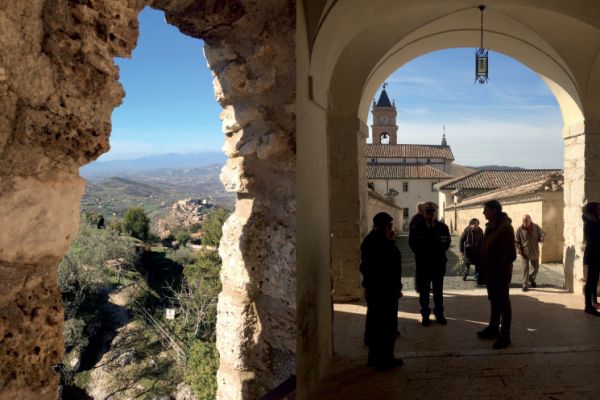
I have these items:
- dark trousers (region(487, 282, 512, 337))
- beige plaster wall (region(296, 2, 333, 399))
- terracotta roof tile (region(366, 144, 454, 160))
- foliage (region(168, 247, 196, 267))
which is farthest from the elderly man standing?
terracotta roof tile (region(366, 144, 454, 160))

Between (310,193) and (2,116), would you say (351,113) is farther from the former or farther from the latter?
(2,116)

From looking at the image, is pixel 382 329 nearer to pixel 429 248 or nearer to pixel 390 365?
pixel 390 365

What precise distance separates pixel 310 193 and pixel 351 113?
12.4ft

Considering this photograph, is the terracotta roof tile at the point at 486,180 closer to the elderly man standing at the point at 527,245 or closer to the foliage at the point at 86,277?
the foliage at the point at 86,277

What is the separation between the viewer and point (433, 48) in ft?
25.7

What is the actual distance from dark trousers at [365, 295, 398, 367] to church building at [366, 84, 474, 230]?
35.8 metres

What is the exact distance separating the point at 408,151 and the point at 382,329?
49755 mm

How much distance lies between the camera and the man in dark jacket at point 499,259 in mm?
4512

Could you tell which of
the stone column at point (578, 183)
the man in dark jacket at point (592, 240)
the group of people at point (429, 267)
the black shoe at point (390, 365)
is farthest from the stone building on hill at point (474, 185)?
A: the black shoe at point (390, 365)

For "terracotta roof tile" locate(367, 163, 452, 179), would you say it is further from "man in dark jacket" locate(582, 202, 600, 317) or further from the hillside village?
"man in dark jacket" locate(582, 202, 600, 317)

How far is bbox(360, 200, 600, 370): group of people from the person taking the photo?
417cm

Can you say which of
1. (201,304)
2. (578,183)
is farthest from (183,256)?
(578,183)

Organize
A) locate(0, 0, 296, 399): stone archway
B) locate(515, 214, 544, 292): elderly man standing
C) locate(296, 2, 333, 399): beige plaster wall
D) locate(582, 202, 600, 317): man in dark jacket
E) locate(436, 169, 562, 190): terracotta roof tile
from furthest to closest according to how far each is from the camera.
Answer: locate(436, 169, 562, 190): terracotta roof tile
locate(515, 214, 544, 292): elderly man standing
locate(582, 202, 600, 317): man in dark jacket
locate(296, 2, 333, 399): beige plaster wall
locate(0, 0, 296, 399): stone archway

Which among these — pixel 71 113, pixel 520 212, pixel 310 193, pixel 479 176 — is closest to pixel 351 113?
pixel 310 193
